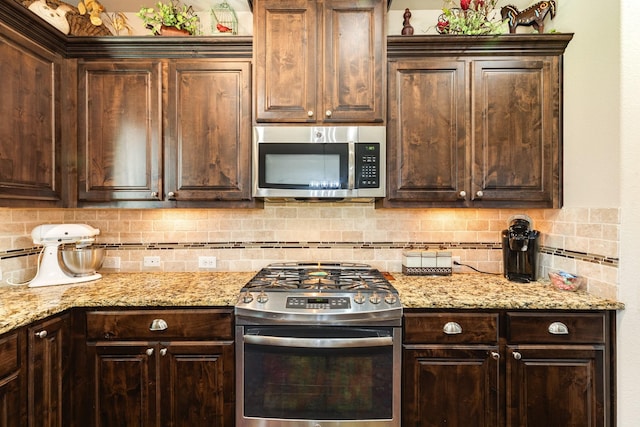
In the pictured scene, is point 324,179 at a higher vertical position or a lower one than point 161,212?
higher

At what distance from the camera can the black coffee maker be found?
2029mm

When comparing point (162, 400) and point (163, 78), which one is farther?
point (163, 78)

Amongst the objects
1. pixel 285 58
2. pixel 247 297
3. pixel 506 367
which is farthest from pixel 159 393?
pixel 285 58

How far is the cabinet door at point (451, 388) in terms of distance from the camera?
65.6 inches

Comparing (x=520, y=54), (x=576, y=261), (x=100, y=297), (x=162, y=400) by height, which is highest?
(x=520, y=54)

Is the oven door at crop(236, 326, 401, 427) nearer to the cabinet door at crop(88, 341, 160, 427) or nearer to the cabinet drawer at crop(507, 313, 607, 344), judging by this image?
the cabinet door at crop(88, 341, 160, 427)

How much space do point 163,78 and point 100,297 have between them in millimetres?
1320

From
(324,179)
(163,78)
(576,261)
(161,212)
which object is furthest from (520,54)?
(161,212)

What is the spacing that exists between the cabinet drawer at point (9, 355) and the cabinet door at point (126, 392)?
323 millimetres

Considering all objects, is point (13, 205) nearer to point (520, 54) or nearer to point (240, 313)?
point (240, 313)

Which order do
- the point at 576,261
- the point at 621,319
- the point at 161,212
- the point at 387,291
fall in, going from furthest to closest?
the point at 161,212, the point at 576,261, the point at 387,291, the point at 621,319

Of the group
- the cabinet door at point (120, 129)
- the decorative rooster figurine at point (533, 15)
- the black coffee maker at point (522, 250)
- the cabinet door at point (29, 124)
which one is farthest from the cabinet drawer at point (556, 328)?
the cabinet door at point (29, 124)

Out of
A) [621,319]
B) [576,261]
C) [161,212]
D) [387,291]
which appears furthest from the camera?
[161,212]

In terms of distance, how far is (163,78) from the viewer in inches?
80.0
